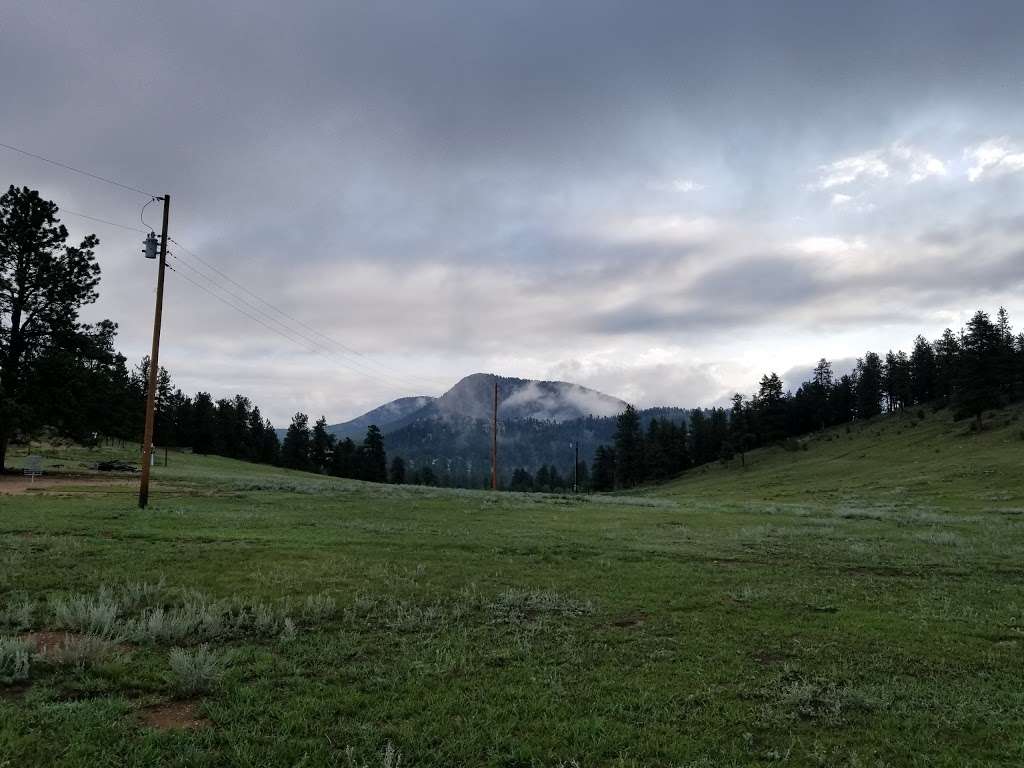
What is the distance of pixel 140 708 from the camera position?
A: 626 centimetres

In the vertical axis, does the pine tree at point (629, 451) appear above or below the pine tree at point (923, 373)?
below

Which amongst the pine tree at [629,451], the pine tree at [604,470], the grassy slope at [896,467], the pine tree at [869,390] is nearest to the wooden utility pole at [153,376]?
the grassy slope at [896,467]

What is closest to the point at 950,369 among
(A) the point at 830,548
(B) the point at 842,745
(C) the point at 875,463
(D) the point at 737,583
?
(C) the point at 875,463

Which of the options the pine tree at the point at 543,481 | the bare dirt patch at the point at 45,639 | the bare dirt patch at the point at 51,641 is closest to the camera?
Answer: the bare dirt patch at the point at 51,641

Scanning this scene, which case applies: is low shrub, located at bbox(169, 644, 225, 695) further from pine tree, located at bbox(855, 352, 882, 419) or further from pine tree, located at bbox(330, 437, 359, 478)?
pine tree, located at bbox(855, 352, 882, 419)

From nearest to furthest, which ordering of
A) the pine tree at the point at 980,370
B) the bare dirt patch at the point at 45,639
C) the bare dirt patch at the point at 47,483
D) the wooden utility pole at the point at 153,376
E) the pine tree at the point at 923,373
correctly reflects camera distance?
the bare dirt patch at the point at 45,639, the wooden utility pole at the point at 153,376, the bare dirt patch at the point at 47,483, the pine tree at the point at 980,370, the pine tree at the point at 923,373

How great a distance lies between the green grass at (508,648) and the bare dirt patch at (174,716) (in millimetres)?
92

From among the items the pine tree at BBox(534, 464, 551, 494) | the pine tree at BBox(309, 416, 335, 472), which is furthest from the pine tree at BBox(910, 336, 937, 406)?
the pine tree at BBox(309, 416, 335, 472)

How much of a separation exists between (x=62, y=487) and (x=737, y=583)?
36.5 m

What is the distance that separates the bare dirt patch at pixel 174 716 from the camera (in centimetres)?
591

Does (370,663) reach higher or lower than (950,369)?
lower

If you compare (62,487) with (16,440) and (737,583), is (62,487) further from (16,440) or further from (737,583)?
(737,583)

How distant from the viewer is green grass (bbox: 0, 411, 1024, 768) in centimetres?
577

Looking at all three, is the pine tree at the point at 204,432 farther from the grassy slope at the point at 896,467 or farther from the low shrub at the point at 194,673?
the low shrub at the point at 194,673
